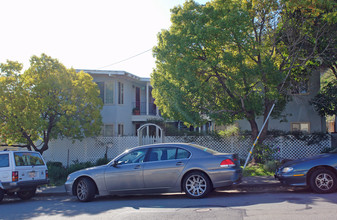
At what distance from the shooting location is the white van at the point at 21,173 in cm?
952

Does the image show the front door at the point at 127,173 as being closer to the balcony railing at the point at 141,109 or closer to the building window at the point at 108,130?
the building window at the point at 108,130

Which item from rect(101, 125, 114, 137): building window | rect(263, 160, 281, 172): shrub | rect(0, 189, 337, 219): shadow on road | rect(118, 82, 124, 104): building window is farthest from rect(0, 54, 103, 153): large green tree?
rect(263, 160, 281, 172): shrub

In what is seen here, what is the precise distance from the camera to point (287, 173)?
8531 mm

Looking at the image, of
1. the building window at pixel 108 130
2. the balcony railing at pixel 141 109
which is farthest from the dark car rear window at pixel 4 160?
the balcony railing at pixel 141 109

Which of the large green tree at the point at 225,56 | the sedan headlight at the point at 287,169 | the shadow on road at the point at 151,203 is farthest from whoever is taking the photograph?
the large green tree at the point at 225,56

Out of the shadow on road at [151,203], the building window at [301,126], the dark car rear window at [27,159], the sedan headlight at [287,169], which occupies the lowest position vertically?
the shadow on road at [151,203]

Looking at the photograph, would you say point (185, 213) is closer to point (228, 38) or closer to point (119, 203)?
point (119, 203)

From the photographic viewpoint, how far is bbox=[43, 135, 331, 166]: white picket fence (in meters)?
14.4

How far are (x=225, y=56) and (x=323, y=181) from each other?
535cm

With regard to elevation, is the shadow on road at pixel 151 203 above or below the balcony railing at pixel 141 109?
below

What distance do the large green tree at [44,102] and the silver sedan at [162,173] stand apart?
5.91 meters

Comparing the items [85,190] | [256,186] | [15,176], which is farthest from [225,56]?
[15,176]

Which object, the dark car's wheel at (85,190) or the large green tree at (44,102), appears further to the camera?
the large green tree at (44,102)

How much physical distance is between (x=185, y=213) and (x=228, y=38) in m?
7.00
